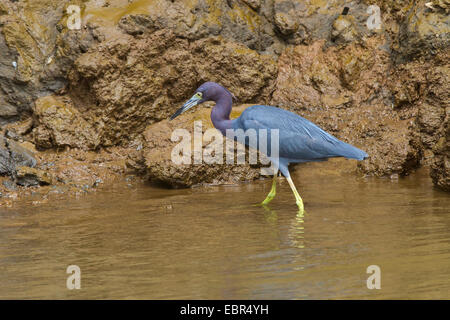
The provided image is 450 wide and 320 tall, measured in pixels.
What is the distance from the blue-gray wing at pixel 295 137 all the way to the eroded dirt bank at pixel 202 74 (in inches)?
60.1

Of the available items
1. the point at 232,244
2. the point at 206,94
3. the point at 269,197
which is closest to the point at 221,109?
the point at 206,94

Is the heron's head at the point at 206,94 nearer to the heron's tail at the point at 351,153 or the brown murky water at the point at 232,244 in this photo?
the brown murky water at the point at 232,244

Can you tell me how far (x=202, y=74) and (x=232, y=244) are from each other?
16.9ft

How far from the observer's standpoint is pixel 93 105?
375 inches

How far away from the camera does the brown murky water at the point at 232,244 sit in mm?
3932

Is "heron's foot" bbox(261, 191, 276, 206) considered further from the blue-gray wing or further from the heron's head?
the heron's head

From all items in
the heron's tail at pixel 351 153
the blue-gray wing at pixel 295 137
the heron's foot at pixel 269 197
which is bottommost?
the heron's foot at pixel 269 197

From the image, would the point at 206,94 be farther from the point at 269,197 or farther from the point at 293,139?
the point at 269,197

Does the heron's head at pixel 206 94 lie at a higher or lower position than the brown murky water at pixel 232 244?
higher

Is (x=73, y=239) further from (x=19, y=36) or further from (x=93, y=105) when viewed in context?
(x=19, y=36)

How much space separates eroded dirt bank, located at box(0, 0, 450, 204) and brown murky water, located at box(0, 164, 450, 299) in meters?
1.32

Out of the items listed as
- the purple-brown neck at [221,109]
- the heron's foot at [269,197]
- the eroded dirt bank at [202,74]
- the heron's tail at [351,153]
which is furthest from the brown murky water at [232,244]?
the eroded dirt bank at [202,74]

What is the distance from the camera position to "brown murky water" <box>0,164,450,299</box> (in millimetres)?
3932
